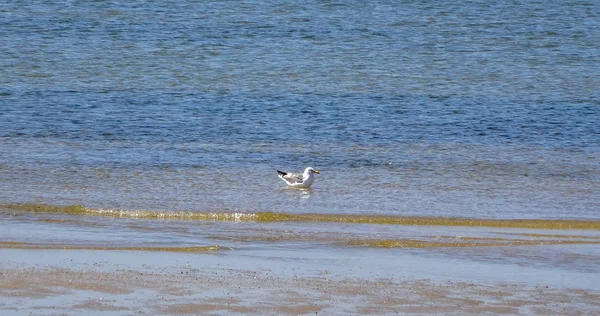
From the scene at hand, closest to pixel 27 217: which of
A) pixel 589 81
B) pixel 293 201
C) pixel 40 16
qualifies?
pixel 293 201

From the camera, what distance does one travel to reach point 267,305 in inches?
287

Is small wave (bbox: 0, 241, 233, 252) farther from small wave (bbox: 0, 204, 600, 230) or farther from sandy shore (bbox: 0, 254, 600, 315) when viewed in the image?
small wave (bbox: 0, 204, 600, 230)

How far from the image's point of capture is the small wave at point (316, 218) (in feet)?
36.0

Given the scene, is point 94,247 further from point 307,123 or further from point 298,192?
point 307,123

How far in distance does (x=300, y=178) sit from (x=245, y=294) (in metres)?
5.41

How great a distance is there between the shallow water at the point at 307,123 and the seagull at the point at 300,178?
0.21 meters

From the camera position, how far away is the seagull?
12.8 meters

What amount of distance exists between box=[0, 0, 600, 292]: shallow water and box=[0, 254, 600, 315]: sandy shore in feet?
3.55

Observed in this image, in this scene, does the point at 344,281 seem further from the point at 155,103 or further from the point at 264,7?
the point at 264,7

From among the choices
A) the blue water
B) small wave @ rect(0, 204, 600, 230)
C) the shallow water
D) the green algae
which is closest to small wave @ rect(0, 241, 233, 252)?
the shallow water

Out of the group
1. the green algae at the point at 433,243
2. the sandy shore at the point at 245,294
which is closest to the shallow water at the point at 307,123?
the green algae at the point at 433,243

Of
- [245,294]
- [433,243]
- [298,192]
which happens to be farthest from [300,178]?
[245,294]

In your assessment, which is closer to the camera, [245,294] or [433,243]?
[245,294]

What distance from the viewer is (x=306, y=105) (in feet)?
63.1
